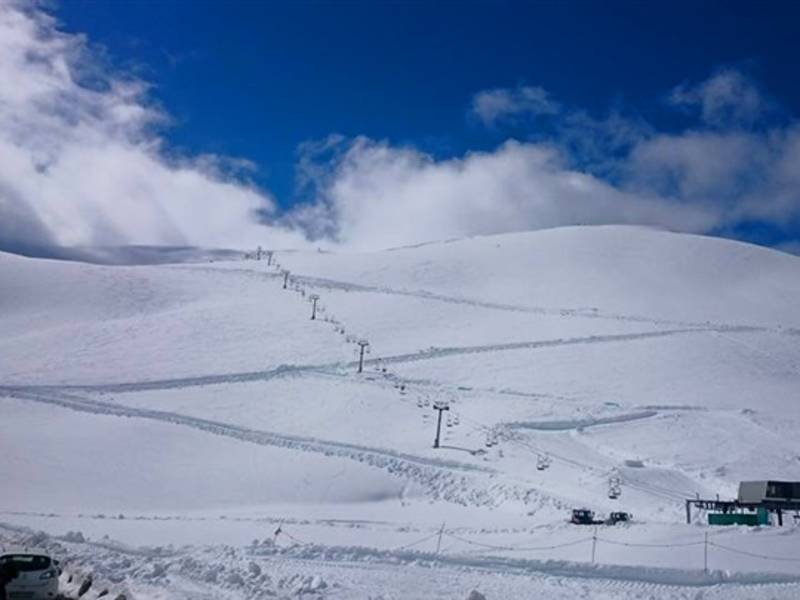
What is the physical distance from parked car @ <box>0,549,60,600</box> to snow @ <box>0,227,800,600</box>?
41.8 inches

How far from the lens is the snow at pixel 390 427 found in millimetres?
16016

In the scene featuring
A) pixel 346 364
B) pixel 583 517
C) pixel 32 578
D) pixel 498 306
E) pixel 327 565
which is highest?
pixel 498 306

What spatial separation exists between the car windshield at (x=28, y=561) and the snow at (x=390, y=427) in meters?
1.16

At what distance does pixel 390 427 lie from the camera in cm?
3953

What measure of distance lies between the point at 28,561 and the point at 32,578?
42 centimetres

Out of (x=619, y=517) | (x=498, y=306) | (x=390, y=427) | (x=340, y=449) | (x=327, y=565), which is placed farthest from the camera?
(x=498, y=306)

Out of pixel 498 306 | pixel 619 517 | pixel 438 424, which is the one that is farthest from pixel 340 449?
pixel 498 306

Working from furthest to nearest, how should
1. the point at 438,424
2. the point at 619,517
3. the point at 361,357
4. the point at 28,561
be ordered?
the point at 361,357 < the point at 438,424 < the point at 619,517 < the point at 28,561

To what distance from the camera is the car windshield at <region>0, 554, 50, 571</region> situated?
12.4 metres

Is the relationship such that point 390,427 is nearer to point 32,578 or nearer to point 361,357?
point 361,357

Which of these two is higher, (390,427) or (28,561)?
(390,427)

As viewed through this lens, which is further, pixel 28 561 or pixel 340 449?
pixel 340 449

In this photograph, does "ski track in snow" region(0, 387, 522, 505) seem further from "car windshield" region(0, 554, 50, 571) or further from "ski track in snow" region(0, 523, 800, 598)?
"car windshield" region(0, 554, 50, 571)

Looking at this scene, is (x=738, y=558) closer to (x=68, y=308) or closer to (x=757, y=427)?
(x=757, y=427)
